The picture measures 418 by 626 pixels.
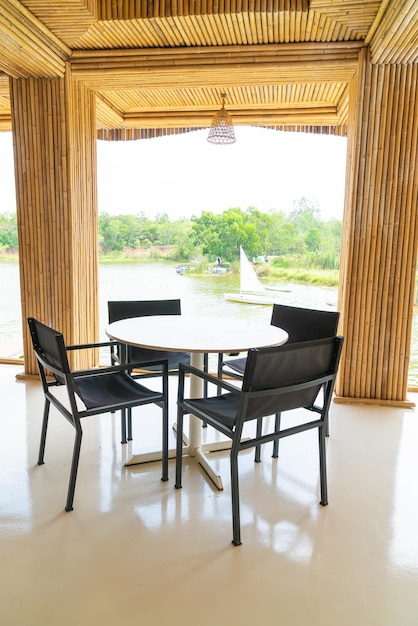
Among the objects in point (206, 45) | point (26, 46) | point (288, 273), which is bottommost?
point (288, 273)

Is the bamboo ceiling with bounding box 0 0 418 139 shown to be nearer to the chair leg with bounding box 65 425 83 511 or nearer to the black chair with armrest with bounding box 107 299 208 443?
the black chair with armrest with bounding box 107 299 208 443

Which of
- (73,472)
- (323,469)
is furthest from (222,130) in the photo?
(73,472)

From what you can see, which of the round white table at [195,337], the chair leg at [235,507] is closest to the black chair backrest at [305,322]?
the round white table at [195,337]

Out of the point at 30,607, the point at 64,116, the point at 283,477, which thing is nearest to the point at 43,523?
the point at 30,607

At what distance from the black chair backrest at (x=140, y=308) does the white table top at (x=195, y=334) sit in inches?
11.6

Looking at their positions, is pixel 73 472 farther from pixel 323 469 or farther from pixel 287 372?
pixel 323 469

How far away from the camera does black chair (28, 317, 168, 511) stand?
2322mm

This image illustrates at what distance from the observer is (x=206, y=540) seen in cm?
217

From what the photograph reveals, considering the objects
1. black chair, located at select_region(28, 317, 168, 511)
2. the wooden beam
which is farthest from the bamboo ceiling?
black chair, located at select_region(28, 317, 168, 511)

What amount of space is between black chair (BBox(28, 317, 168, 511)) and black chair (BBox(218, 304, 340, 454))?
0.78 metres

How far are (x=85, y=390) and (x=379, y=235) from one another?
2.75 m

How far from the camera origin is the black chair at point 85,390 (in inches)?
91.4

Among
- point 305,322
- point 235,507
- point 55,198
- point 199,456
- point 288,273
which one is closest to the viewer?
point 235,507

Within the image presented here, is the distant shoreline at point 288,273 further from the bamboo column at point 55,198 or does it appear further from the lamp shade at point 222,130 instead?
the lamp shade at point 222,130
